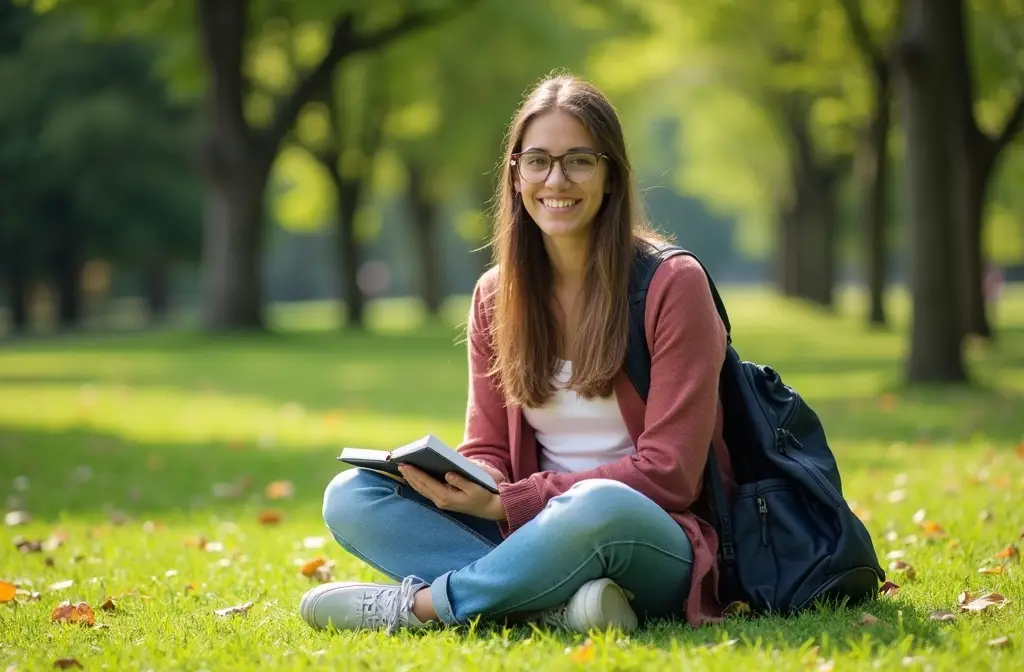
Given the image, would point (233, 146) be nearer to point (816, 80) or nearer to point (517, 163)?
point (816, 80)

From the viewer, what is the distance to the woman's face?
417 centimetres

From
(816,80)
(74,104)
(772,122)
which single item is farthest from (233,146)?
(772,122)

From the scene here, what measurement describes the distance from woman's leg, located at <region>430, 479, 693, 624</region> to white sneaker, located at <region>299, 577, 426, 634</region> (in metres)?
0.12

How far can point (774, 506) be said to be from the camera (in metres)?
4.07

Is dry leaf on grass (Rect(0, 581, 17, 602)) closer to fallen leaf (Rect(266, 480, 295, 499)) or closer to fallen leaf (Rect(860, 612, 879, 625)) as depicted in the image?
fallen leaf (Rect(266, 480, 295, 499))

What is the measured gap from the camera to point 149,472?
9133 mm

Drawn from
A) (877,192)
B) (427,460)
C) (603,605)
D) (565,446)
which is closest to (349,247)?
(877,192)

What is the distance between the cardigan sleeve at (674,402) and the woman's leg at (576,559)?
0.14 meters

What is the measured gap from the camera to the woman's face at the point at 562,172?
13.7 ft

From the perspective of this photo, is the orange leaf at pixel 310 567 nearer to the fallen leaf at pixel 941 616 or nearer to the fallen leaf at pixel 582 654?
the fallen leaf at pixel 582 654

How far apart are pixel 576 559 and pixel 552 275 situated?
107 cm

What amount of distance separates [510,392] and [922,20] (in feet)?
31.7

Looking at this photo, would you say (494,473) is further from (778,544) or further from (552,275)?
(778,544)

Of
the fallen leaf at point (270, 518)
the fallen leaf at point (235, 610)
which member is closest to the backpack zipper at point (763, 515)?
the fallen leaf at point (235, 610)
